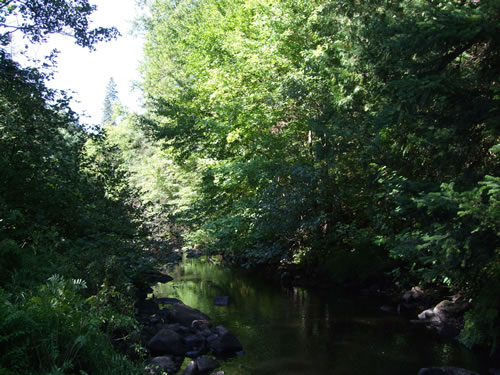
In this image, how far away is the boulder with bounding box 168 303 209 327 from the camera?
9.98m

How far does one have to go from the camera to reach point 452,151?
755 centimetres

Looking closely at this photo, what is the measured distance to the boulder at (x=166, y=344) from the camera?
26.3ft

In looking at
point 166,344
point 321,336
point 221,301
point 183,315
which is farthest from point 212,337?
point 221,301

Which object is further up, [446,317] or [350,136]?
[350,136]

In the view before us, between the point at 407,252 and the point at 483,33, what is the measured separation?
3738 mm

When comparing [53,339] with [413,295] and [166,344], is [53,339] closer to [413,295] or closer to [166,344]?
[166,344]

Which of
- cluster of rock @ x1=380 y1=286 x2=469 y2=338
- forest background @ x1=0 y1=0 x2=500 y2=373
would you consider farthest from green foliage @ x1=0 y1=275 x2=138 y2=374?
cluster of rock @ x1=380 y1=286 x2=469 y2=338

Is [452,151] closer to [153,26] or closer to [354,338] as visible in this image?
[354,338]

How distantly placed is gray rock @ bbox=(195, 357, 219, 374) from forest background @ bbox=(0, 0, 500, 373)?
1.51m

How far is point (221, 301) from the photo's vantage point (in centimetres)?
1293

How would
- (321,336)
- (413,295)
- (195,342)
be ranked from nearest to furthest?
1. (195,342)
2. (321,336)
3. (413,295)

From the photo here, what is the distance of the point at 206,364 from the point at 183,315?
2863 mm

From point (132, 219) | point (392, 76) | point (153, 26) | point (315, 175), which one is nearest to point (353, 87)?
point (392, 76)

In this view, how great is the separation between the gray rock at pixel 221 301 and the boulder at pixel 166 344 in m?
4.49
